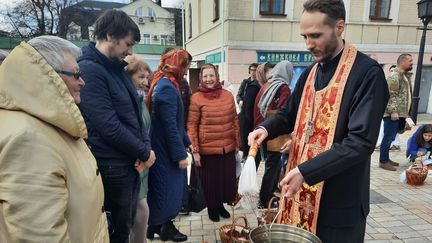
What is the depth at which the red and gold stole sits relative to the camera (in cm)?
164

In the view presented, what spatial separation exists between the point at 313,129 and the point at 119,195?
1.38 metres

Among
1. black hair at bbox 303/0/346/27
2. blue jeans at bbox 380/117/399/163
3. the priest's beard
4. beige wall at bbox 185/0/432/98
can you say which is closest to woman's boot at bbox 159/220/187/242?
the priest's beard

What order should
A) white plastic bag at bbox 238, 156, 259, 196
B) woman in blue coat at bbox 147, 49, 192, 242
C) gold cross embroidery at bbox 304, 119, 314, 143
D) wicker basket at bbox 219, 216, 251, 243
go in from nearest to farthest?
white plastic bag at bbox 238, 156, 259, 196 → gold cross embroidery at bbox 304, 119, 314, 143 → woman in blue coat at bbox 147, 49, 192, 242 → wicker basket at bbox 219, 216, 251, 243

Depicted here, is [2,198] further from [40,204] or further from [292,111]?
[292,111]

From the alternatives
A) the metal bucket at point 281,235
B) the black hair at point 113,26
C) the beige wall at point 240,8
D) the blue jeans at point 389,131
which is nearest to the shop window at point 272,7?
the beige wall at point 240,8

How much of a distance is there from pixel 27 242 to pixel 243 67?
1015 centimetres

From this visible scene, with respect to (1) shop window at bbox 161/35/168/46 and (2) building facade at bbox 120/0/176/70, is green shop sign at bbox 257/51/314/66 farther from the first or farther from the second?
(1) shop window at bbox 161/35/168/46

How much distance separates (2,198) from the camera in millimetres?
1061

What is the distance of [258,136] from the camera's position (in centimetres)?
186

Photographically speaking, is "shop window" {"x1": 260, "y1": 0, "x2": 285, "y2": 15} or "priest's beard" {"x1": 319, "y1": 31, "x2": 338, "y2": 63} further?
"shop window" {"x1": 260, "y1": 0, "x2": 285, "y2": 15}

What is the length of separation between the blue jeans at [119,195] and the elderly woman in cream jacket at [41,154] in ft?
2.33

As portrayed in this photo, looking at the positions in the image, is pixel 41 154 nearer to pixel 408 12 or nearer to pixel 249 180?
pixel 249 180

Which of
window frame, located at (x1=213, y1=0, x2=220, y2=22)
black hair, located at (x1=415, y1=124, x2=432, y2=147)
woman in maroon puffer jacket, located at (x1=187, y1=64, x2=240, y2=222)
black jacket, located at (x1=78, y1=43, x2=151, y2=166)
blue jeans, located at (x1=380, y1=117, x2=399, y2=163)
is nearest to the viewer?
black jacket, located at (x1=78, y1=43, x2=151, y2=166)

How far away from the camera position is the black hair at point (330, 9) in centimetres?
156
